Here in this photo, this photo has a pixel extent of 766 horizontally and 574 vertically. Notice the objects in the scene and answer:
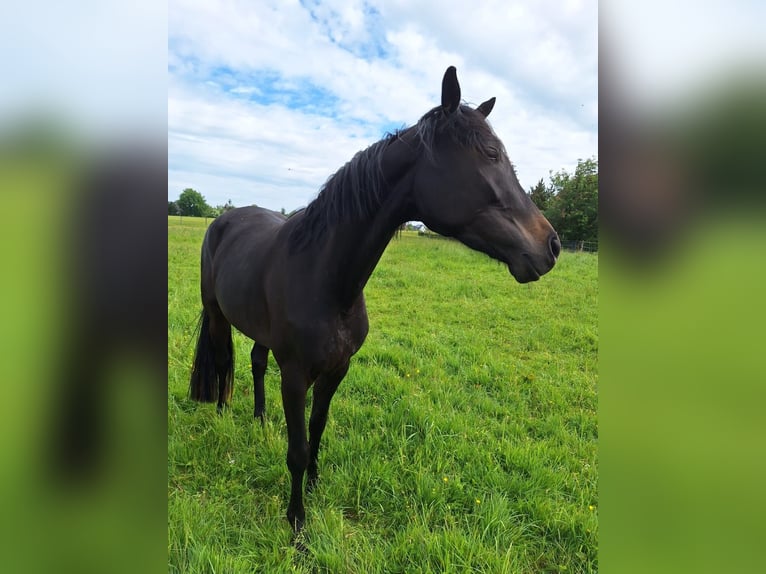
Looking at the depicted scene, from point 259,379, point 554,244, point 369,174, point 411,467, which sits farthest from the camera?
point 259,379

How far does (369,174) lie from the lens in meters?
2.02

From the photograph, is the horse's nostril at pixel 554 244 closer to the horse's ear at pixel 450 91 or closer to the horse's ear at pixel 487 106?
the horse's ear at pixel 450 91

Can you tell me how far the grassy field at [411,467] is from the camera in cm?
213

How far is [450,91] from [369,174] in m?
0.53

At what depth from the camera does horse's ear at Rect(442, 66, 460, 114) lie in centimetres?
174

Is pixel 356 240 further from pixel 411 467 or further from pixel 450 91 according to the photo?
pixel 411 467

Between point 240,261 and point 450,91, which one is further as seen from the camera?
point 240,261

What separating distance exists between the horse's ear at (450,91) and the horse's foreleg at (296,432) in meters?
1.58
